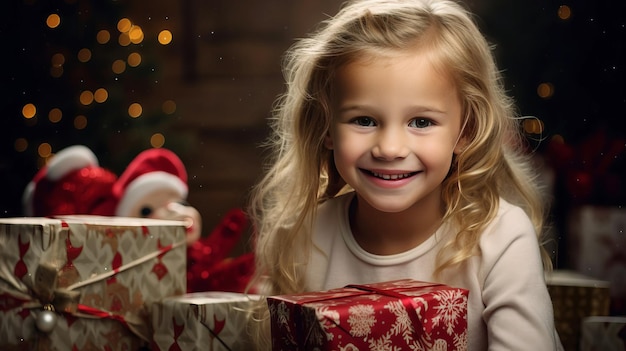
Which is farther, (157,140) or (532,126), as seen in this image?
(532,126)

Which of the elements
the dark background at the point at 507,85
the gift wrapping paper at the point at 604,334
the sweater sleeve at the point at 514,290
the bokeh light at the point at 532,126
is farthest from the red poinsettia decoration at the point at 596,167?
the sweater sleeve at the point at 514,290

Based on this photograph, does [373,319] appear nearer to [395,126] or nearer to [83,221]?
[395,126]

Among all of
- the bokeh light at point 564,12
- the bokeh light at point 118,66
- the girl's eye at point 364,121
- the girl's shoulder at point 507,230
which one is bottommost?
the girl's shoulder at point 507,230

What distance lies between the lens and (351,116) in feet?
3.94

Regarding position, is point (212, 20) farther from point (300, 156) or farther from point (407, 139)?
point (407, 139)

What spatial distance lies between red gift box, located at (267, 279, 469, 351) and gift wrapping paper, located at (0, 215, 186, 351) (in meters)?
0.39

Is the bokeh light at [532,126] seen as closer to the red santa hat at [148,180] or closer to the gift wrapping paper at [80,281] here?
the red santa hat at [148,180]

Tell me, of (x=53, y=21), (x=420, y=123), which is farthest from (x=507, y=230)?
(x=53, y=21)

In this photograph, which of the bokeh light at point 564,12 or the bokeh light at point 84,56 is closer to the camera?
the bokeh light at point 564,12

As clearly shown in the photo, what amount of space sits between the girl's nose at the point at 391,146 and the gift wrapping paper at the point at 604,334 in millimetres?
536

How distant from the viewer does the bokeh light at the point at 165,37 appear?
271 cm

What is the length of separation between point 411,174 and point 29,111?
1472mm

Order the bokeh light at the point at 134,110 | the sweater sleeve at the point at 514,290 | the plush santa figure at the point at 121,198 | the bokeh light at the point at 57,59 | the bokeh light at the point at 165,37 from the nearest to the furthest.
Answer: the sweater sleeve at the point at 514,290 < the plush santa figure at the point at 121,198 < the bokeh light at the point at 57,59 < the bokeh light at the point at 134,110 < the bokeh light at the point at 165,37

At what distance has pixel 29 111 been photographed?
233 cm
